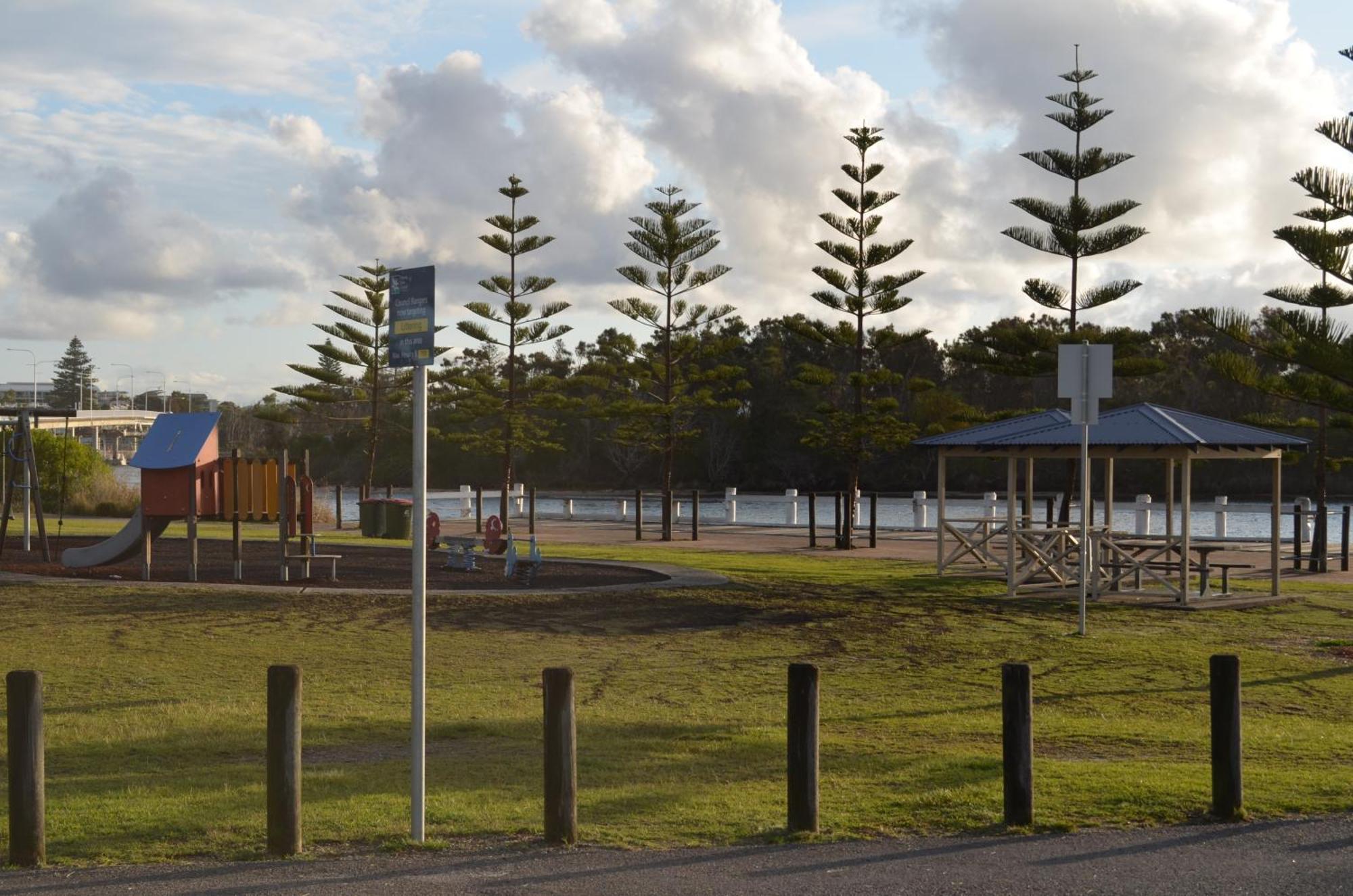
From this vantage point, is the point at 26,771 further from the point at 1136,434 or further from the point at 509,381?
the point at 509,381

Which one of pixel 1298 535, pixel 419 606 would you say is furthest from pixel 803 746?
pixel 1298 535

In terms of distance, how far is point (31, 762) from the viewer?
590cm

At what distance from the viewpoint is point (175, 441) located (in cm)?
1836

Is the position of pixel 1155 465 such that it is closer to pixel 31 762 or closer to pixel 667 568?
pixel 667 568

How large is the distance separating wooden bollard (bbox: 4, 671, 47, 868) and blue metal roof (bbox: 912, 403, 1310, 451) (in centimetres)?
1264

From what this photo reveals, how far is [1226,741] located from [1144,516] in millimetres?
24737

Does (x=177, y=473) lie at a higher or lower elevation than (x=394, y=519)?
higher

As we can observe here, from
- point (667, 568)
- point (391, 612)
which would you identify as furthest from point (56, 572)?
point (667, 568)

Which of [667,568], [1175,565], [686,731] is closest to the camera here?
[686,731]

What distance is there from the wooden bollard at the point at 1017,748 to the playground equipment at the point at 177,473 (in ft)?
44.5

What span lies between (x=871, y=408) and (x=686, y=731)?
76.6ft

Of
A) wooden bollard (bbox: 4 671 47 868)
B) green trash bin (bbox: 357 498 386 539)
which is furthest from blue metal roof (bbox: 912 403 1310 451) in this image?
wooden bollard (bbox: 4 671 47 868)

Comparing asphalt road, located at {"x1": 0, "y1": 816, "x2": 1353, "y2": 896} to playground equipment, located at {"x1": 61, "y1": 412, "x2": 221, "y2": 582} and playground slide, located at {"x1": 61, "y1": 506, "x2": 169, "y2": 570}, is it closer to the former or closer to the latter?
playground equipment, located at {"x1": 61, "y1": 412, "x2": 221, "y2": 582}

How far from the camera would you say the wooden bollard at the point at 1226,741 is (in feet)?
21.6
